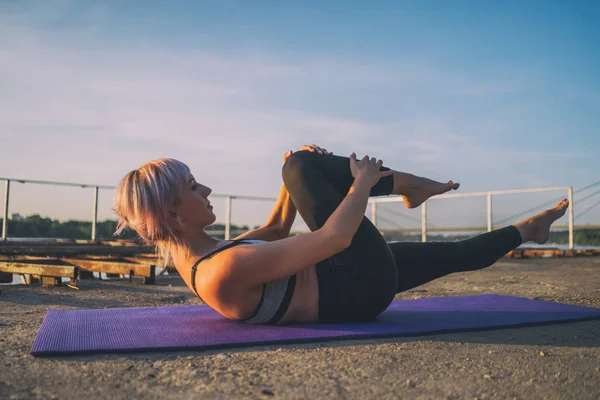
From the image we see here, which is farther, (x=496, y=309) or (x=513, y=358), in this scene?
(x=496, y=309)

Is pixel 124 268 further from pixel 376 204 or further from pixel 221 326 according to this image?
pixel 376 204

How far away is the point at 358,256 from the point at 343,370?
0.58 metres

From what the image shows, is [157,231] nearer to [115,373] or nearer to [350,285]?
[115,373]

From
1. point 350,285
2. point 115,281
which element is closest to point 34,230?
point 115,281

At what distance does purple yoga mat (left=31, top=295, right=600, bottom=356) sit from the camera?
5.48ft

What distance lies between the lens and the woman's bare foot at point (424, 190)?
2281mm

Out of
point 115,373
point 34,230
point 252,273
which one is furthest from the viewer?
point 34,230

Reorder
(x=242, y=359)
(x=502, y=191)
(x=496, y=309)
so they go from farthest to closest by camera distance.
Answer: (x=502, y=191) → (x=496, y=309) → (x=242, y=359)

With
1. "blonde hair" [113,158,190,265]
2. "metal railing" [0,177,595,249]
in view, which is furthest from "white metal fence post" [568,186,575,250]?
"blonde hair" [113,158,190,265]

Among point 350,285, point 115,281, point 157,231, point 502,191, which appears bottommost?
point 115,281

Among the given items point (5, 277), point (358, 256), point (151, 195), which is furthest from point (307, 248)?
point (5, 277)

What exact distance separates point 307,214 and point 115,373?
89 cm

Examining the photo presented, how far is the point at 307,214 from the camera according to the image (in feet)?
6.43

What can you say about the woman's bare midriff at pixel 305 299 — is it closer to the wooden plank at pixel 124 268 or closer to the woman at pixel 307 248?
the woman at pixel 307 248
